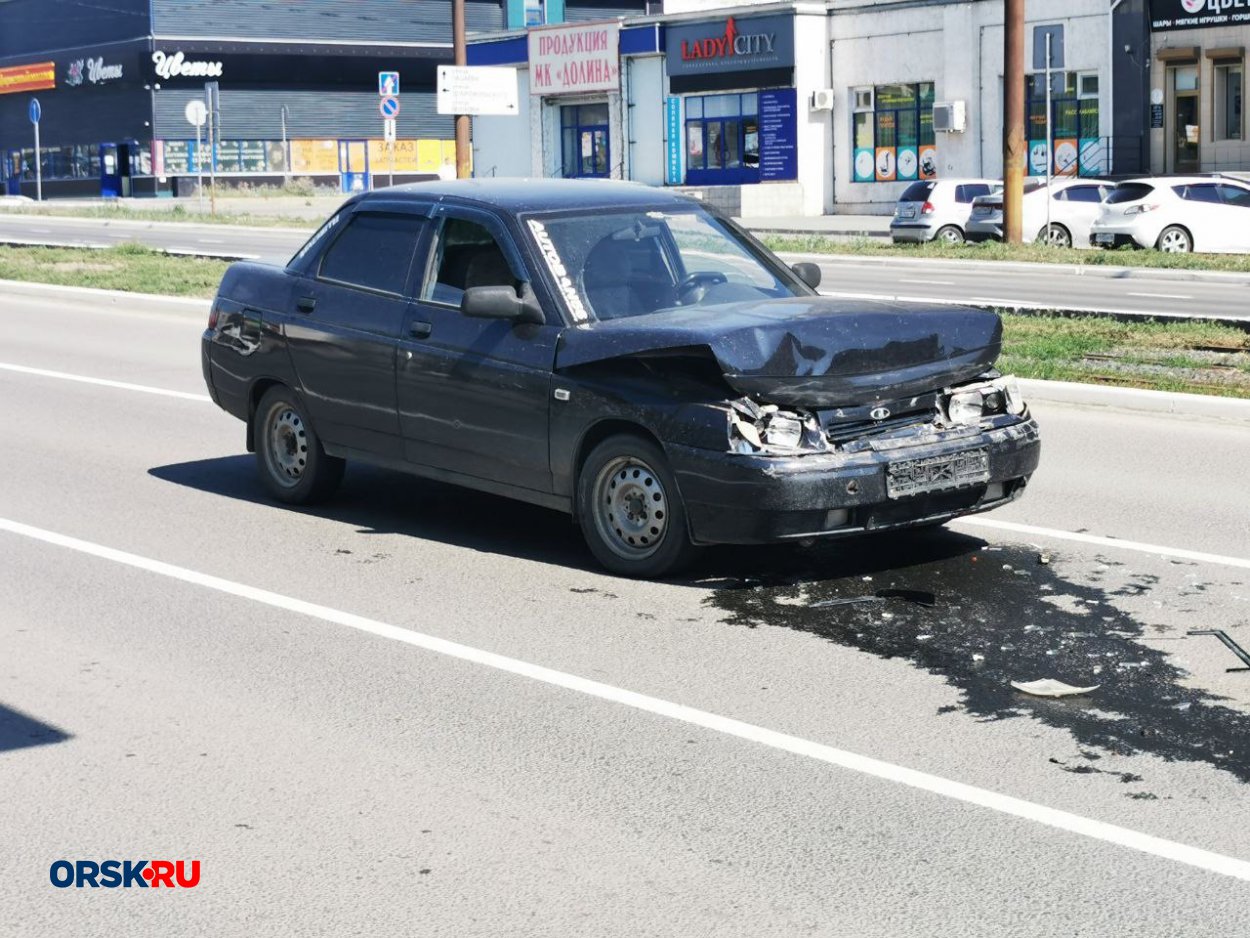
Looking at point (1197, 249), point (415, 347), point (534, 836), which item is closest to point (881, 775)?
point (534, 836)

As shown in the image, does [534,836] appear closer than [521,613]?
Yes

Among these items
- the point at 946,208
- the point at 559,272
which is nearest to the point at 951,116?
the point at 946,208

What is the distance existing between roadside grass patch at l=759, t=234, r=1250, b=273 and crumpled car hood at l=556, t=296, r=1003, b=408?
64.7ft

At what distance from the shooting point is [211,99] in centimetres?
4247

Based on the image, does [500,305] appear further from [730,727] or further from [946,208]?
[946,208]

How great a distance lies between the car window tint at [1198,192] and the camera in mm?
31719

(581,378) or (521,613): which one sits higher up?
(581,378)

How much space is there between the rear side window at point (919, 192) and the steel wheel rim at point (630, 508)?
28.7 metres

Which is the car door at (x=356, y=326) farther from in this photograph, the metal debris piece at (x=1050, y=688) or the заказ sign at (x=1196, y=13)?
the заказ sign at (x=1196, y=13)

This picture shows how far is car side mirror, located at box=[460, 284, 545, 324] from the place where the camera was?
834 cm

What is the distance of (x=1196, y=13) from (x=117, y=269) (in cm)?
2751

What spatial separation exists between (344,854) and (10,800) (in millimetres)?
1162

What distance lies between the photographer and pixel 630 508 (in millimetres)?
8078

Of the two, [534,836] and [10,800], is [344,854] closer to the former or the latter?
[534,836]
